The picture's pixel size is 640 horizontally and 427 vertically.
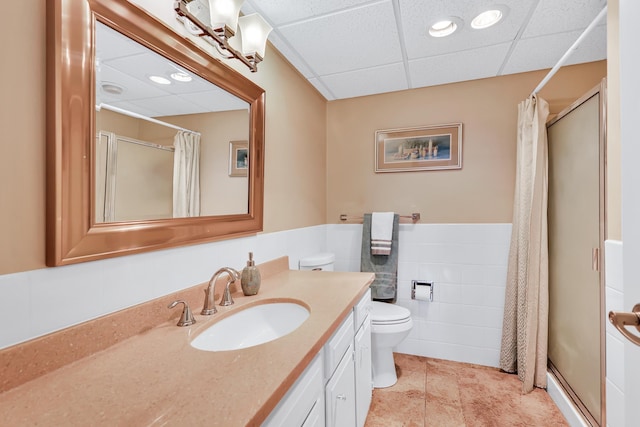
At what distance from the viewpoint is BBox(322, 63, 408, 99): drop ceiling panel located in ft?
7.02

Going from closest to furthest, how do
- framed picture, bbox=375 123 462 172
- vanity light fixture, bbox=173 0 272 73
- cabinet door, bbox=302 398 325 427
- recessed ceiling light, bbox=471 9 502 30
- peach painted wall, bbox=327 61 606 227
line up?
1. cabinet door, bbox=302 398 325 427
2. vanity light fixture, bbox=173 0 272 73
3. recessed ceiling light, bbox=471 9 502 30
4. peach painted wall, bbox=327 61 606 227
5. framed picture, bbox=375 123 462 172

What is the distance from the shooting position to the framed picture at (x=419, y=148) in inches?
92.0

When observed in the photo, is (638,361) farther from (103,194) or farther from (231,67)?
(231,67)

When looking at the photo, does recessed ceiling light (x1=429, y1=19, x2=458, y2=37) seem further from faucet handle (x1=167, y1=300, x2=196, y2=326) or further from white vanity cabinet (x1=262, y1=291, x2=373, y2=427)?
faucet handle (x1=167, y1=300, x2=196, y2=326)

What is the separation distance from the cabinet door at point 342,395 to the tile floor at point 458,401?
0.49 m

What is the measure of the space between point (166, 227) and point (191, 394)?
0.61 meters

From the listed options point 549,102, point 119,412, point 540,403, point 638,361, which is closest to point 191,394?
point 119,412

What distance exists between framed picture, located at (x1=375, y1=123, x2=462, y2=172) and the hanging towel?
0.45m

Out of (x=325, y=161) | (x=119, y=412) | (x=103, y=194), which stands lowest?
(x=119, y=412)

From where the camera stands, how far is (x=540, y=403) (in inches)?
71.5

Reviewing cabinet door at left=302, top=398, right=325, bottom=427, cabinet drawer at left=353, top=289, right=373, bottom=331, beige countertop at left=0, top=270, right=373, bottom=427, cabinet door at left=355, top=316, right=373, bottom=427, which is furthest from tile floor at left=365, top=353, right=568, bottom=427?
beige countertop at left=0, top=270, right=373, bottom=427

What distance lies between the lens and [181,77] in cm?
114

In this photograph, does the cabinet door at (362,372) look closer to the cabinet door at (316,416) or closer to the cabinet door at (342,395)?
the cabinet door at (342,395)

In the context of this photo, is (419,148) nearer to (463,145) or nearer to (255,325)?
(463,145)
